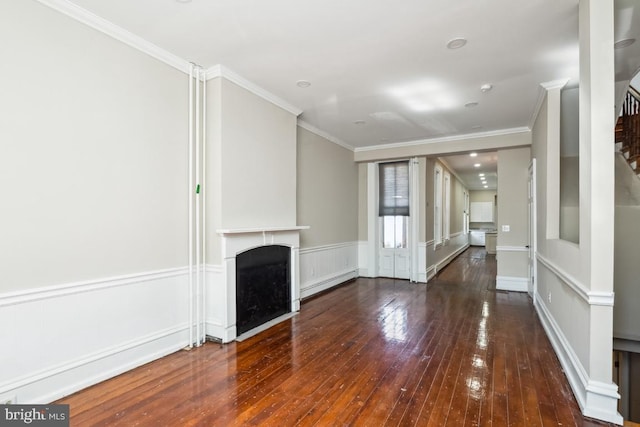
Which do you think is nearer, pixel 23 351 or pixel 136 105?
pixel 23 351

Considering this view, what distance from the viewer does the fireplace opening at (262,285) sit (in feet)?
12.2

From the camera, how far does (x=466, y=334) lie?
3.73 m

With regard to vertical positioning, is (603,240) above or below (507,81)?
below

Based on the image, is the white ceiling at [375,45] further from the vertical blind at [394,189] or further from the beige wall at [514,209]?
the vertical blind at [394,189]

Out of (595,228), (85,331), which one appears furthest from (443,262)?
(85,331)

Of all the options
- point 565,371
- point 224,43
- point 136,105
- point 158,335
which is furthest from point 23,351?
point 565,371

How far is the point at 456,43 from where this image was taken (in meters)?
3.00

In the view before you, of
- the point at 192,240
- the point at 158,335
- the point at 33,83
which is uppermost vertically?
the point at 33,83

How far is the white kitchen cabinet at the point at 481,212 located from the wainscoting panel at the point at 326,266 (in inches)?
435

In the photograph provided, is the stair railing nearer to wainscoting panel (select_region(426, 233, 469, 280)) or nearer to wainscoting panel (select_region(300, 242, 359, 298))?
wainscoting panel (select_region(426, 233, 469, 280))

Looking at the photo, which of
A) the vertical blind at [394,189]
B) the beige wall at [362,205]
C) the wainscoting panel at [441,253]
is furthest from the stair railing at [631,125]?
the beige wall at [362,205]

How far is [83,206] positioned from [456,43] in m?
3.56

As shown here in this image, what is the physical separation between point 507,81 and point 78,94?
14.5ft

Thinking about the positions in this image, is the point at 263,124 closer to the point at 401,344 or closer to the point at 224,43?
the point at 224,43
